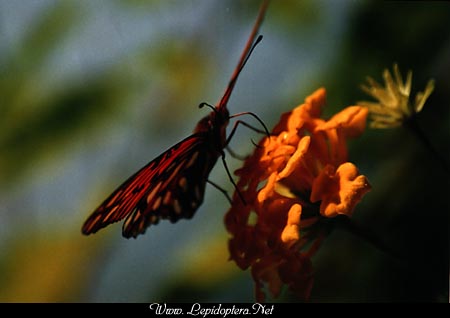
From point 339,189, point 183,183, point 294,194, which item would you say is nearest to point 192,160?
point 183,183

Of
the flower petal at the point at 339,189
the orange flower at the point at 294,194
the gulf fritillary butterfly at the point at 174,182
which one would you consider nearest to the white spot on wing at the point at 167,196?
the gulf fritillary butterfly at the point at 174,182

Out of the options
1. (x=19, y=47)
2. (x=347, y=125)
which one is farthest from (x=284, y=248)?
(x=19, y=47)

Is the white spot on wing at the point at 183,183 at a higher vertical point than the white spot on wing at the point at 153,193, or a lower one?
lower

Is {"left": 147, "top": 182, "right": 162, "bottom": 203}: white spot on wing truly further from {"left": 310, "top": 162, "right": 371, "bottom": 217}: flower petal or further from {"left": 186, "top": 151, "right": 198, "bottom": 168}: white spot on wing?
{"left": 310, "top": 162, "right": 371, "bottom": 217}: flower petal

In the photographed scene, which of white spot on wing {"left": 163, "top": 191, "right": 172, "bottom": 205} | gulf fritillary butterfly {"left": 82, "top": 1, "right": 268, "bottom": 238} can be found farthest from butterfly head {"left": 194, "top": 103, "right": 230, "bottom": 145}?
white spot on wing {"left": 163, "top": 191, "right": 172, "bottom": 205}

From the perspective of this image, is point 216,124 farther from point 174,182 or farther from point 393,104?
point 393,104

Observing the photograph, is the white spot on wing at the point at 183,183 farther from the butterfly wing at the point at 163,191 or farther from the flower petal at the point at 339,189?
the flower petal at the point at 339,189

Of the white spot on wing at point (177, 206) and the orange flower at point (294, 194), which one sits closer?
the orange flower at point (294, 194)

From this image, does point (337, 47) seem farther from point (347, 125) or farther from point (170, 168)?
point (170, 168)

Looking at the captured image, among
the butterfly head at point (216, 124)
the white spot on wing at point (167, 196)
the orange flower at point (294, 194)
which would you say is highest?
the butterfly head at point (216, 124)
